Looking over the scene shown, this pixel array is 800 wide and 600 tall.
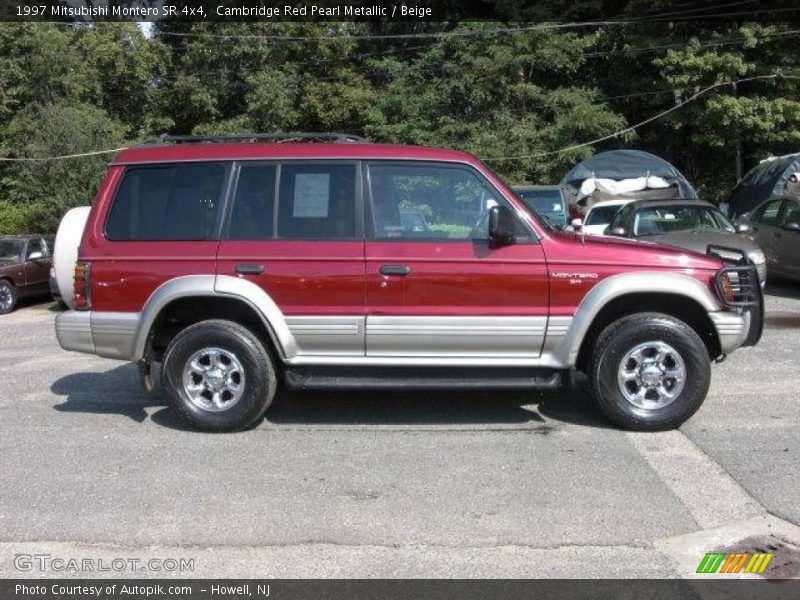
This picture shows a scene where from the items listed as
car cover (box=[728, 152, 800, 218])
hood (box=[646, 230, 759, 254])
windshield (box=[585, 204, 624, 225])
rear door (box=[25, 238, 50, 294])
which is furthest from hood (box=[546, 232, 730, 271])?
rear door (box=[25, 238, 50, 294])

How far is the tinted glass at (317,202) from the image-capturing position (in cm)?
634

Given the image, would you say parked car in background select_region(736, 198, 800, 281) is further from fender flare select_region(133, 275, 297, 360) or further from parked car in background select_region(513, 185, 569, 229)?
fender flare select_region(133, 275, 297, 360)

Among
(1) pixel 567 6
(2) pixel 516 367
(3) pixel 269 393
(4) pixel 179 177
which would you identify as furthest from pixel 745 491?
(1) pixel 567 6

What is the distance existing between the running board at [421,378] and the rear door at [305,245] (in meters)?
0.17

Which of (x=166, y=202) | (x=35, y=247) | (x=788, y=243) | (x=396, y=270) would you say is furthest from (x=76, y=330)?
(x=35, y=247)

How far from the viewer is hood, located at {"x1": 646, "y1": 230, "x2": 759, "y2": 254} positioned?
10980 millimetres

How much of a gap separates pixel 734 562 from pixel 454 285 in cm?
266

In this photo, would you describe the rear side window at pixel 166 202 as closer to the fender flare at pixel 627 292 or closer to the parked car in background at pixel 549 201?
the fender flare at pixel 627 292

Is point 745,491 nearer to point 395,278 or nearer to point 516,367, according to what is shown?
point 516,367

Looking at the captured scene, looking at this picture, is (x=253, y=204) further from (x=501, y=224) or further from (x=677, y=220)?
(x=677, y=220)

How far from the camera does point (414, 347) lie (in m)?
6.27

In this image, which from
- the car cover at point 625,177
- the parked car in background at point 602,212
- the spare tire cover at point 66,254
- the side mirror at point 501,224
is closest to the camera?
the side mirror at point 501,224

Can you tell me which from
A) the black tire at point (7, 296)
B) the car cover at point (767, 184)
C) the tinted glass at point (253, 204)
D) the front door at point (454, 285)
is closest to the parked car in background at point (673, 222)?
the car cover at point (767, 184)

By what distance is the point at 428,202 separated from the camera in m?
6.36
